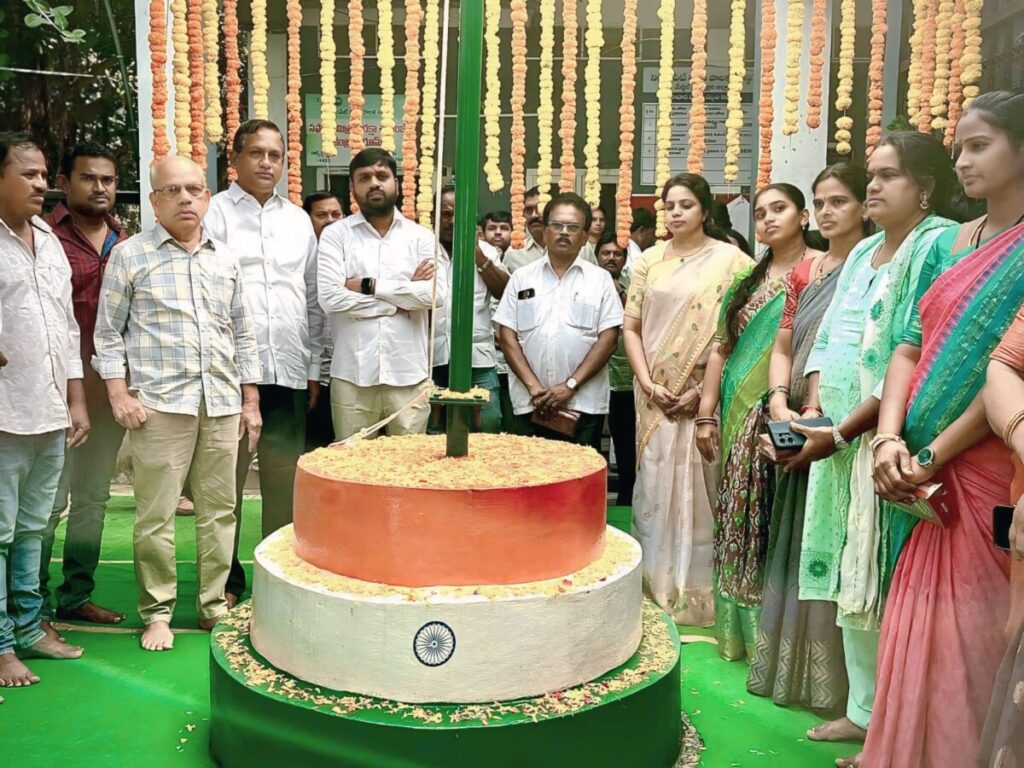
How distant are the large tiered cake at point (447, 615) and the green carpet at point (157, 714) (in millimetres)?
277

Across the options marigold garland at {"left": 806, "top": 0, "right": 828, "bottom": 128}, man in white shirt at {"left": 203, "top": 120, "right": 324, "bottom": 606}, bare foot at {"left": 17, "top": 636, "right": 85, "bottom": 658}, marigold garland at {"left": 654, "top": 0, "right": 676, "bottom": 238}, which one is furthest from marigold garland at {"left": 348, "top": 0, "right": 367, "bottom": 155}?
bare foot at {"left": 17, "top": 636, "right": 85, "bottom": 658}

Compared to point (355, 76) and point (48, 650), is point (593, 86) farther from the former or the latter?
point (48, 650)

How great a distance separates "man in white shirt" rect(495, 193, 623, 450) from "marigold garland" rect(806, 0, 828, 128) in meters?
1.19

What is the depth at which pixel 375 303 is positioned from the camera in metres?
4.18

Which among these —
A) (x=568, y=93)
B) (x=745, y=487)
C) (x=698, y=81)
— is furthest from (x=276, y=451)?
(x=698, y=81)

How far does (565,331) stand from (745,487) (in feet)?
4.78

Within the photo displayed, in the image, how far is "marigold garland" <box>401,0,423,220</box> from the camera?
4.80 meters

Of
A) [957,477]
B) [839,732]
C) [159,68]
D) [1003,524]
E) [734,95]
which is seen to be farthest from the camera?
[734,95]

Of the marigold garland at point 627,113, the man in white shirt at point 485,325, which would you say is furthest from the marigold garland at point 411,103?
the marigold garland at point 627,113

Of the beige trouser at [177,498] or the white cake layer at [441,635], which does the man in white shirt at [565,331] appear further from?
the white cake layer at [441,635]

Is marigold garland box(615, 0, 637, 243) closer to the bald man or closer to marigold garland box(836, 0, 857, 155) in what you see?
marigold garland box(836, 0, 857, 155)

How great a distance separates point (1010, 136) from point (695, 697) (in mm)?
2016

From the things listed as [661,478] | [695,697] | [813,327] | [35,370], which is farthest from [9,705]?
[813,327]

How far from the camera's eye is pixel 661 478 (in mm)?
4188
